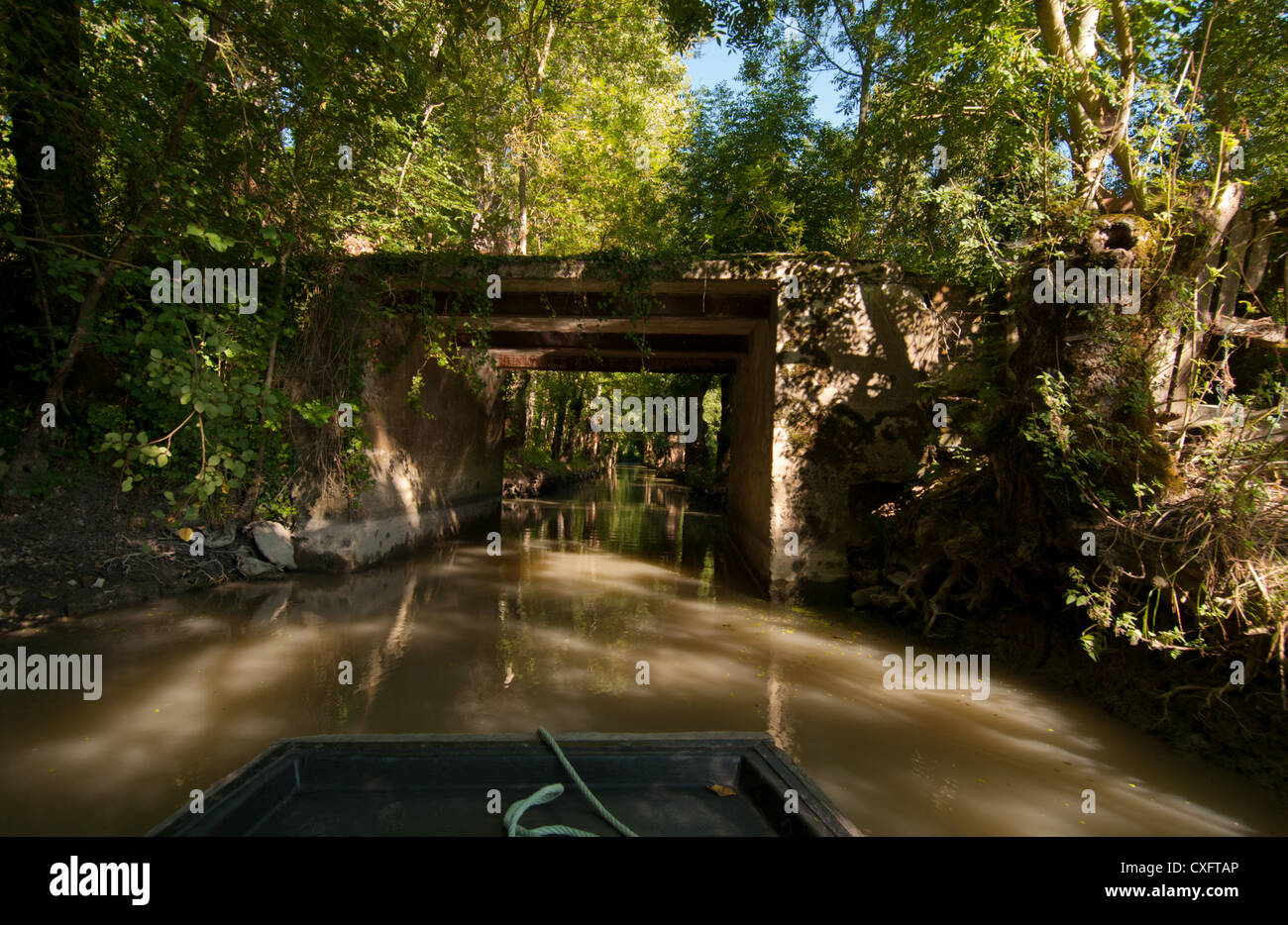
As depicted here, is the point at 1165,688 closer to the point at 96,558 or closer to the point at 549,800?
the point at 549,800

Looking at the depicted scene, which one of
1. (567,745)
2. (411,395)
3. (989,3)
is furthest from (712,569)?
(989,3)

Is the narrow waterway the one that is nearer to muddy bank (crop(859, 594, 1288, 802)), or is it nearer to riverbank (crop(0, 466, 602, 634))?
muddy bank (crop(859, 594, 1288, 802))

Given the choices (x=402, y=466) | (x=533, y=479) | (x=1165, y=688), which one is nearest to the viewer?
(x=1165, y=688)

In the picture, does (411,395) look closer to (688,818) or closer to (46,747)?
(46,747)

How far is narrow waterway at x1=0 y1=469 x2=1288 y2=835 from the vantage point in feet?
11.1

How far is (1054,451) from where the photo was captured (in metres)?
5.26

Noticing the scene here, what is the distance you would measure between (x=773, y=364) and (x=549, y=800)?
6794 millimetres

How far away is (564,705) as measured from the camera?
465cm

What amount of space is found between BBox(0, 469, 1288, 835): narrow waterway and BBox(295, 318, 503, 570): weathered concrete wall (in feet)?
3.44

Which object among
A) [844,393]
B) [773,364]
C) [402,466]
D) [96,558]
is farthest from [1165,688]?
[96,558]

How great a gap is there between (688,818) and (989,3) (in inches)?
378

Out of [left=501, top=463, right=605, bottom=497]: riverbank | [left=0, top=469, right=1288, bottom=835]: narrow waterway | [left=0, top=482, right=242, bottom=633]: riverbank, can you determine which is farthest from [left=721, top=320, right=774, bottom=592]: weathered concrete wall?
[left=501, top=463, right=605, bottom=497]: riverbank

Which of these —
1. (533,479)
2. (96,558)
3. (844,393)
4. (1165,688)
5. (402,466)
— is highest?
(844,393)

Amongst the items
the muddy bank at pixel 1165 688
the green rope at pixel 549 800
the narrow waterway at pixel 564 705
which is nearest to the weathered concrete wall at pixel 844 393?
the narrow waterway at pixel 564 705
